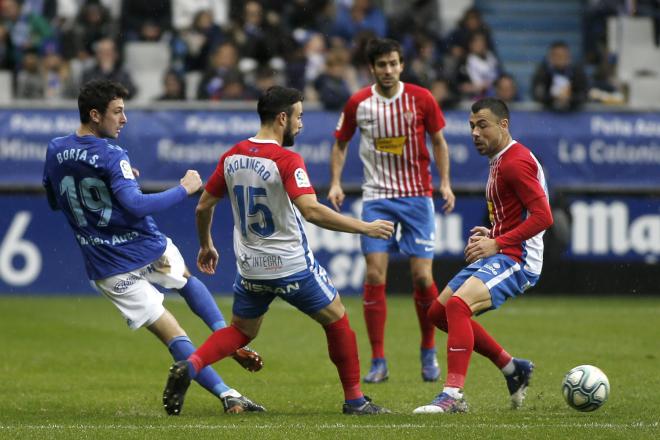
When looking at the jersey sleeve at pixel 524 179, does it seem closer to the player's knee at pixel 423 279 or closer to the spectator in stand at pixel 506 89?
the player's knee at pixel 423 279

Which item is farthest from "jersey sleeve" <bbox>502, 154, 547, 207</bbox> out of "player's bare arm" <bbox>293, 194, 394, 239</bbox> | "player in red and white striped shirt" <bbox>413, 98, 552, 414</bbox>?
"player's bare arm" <bbox>293, 194, 394, 239</bbox>

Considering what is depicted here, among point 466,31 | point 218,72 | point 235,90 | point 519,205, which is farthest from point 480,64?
point 519,205

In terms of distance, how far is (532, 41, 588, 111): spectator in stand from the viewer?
18625mm

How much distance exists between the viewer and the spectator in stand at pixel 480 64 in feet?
63.7

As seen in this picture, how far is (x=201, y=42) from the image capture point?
19.9m

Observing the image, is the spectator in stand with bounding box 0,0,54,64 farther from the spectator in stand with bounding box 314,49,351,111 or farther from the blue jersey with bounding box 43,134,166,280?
the blue jersey with bounding box 43,134,166,280

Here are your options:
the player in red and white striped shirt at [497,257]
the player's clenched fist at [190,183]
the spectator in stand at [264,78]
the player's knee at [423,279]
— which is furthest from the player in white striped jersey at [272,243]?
the spectator in stand at [264,78]

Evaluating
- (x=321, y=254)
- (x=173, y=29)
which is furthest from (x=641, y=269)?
(x=173, y=29)

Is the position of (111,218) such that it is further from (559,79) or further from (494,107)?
(559,79)

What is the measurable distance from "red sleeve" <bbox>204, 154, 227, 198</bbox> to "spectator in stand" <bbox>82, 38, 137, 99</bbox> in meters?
11.1

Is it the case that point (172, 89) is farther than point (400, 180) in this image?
Yes

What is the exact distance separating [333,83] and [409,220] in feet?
27.4

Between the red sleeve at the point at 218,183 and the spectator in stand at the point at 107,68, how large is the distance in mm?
11074

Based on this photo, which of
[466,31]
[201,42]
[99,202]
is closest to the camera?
[99,202]
